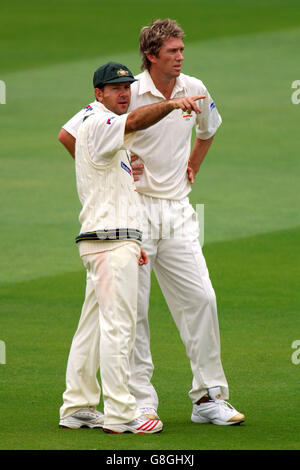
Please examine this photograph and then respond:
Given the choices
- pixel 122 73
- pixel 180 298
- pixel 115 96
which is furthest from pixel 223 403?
pixel 122 73

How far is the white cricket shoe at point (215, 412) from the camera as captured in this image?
6.41 m

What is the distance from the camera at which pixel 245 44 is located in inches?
952

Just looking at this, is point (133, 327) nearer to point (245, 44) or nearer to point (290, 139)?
point (290, 139)

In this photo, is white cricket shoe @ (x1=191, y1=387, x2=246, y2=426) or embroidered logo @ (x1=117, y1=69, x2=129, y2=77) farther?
white cricket shoe @ (x1=191, y1=387, x2=246, y2=426)

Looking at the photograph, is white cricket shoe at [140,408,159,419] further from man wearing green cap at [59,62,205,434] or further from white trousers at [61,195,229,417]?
man wearing green cap at [59,62,205,434]

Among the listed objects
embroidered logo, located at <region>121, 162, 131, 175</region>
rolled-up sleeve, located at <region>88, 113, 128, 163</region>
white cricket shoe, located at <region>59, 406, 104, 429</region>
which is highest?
rolled-up sleeve, located at <region>88, 113, 128, 163</region>

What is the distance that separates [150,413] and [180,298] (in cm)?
73

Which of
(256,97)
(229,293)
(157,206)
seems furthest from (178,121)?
(256,97)

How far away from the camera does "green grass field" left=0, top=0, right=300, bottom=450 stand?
6719 millimetres

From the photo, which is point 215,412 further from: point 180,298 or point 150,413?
point 180,298

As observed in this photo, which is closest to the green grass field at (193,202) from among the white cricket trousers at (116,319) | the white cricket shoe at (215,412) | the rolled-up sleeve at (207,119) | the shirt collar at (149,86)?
the white cricket shoe at (215,412)

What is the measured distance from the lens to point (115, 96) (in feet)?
20.3

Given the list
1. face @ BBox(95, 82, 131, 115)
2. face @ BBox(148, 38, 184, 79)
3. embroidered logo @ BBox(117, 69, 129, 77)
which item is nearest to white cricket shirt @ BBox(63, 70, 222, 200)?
face @ BBox(148, 38, 184, 79)
